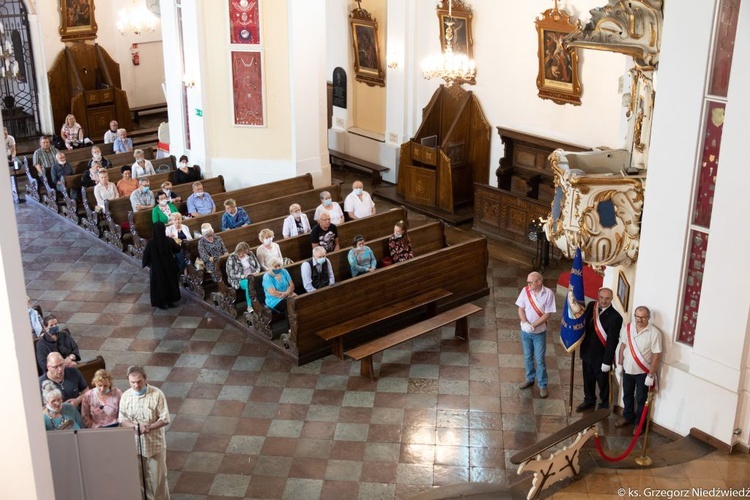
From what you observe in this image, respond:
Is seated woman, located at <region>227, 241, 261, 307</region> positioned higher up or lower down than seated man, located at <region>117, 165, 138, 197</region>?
lower down

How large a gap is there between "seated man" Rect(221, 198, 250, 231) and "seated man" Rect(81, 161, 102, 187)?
2.78m

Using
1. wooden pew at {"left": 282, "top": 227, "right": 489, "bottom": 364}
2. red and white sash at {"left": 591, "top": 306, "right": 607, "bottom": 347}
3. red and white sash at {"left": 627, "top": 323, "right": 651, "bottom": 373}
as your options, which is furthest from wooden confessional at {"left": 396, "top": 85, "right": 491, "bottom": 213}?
red and white sash at {"left": 627, "top": 323, "right": 651, "bottom": 373}

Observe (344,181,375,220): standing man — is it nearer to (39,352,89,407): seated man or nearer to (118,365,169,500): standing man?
(39,352,89,407): seated man

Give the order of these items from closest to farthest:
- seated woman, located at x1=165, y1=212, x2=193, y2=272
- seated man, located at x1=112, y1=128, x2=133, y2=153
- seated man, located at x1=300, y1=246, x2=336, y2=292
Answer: seated man, located at x1=300, y1=246, x2=336, y2=292 < seated woman, located at x1=165, y1=212, x2=193, y2=272 < seated man, located at x1=112, y1=128, x2=133, y2=153

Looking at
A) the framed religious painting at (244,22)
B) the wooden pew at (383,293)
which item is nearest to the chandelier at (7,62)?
the framed religious painting at (244,22)

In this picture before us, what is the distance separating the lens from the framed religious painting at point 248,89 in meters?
14.5

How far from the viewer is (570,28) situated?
43.6 feet

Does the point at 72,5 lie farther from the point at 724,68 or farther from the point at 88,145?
the point at 724,68

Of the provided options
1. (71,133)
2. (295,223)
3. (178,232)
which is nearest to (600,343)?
(295,223)

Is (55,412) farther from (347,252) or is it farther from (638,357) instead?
(638,357)

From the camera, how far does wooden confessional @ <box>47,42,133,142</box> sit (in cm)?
1988

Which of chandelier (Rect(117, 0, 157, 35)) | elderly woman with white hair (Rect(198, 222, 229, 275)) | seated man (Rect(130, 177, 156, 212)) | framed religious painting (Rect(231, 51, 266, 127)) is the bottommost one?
elderly woman with white hair (Rect(198, 222, 229, 275))

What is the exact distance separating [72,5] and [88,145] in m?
4.29

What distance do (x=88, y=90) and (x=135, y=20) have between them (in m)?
1.89
